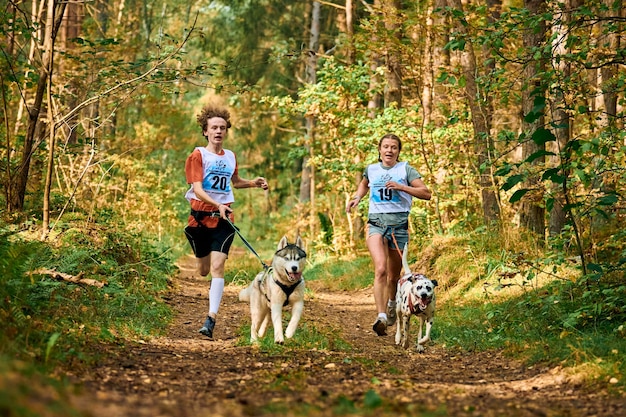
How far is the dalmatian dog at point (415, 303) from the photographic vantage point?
8.20m

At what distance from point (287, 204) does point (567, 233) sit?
29992 millimetres

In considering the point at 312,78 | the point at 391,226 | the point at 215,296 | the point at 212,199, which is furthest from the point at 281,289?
the point at 312,78

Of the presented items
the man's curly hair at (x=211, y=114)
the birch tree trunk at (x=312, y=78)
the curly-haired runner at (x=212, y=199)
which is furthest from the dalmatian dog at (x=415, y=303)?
the birch tree trunk at (x=312, y=78)

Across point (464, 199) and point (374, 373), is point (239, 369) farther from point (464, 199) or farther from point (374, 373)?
point (464, 199)

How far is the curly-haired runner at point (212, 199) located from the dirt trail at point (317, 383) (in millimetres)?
853

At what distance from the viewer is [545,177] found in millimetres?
6855

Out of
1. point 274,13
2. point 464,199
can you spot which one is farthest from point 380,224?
point 274,13

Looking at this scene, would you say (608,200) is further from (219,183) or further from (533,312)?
(219,183)

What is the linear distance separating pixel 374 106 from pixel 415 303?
43.8 feet

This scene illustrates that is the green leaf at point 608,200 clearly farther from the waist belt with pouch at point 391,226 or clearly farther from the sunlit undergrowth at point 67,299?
the sunlit undergrowth at point 67,299

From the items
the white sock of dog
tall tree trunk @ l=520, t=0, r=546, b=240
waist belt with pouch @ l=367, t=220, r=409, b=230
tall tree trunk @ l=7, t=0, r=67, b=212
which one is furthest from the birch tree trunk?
the white sock of dog

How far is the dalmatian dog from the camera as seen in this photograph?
323 inches

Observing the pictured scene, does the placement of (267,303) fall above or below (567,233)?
below

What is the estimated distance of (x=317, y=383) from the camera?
17.7 feet
